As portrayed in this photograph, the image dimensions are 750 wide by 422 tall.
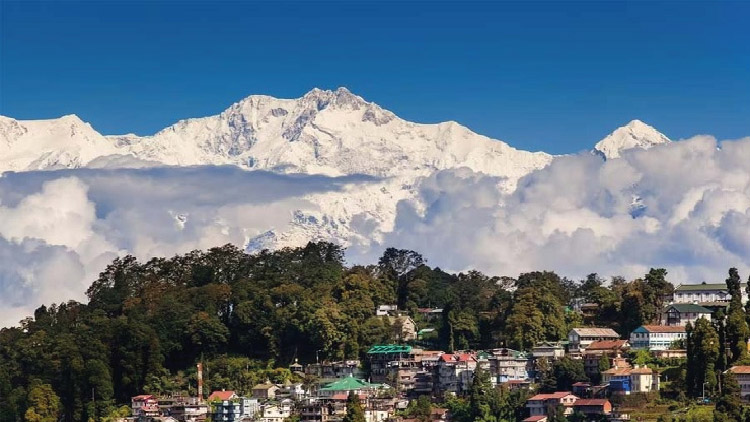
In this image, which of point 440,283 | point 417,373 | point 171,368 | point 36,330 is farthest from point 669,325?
point 36,330

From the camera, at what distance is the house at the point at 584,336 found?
7338cm

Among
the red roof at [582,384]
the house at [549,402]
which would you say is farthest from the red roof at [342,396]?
the red roof at [582,384]

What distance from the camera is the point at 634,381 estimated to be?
217ft

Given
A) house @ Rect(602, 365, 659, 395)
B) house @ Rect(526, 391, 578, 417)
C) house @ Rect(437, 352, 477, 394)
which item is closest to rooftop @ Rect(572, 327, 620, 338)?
house @ Rect(437, 352, 477, 394)

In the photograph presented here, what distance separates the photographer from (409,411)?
7094 cm

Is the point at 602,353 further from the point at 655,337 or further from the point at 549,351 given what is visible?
the point at 549,351

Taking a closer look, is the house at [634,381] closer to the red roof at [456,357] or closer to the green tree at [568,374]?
the green tree at [568,374]

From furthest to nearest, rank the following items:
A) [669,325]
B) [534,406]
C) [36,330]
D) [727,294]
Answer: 1. [36,330]
2. [727,294]
3. [669,325]
4. [534,406]

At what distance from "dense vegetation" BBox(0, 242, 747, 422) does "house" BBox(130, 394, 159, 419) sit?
1506 millimetres

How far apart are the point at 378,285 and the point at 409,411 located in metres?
14.2

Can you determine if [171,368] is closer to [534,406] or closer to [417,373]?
[417,373]

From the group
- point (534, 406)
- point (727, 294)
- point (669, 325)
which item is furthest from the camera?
point (727, 294)

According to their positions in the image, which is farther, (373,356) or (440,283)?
(440,283)

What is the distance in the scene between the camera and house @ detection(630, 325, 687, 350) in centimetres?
7131
